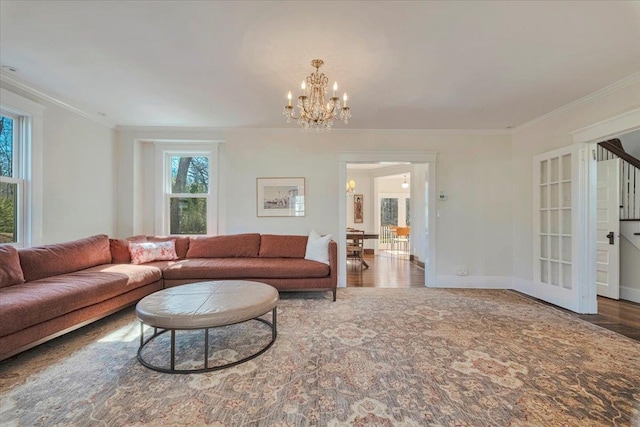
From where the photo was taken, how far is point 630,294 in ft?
12.3

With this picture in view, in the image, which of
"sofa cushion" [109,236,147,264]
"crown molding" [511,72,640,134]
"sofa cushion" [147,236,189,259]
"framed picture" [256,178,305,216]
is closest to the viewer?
"crown molding" [511,72,640,134]

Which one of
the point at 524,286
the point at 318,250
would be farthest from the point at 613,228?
the point at 318,250

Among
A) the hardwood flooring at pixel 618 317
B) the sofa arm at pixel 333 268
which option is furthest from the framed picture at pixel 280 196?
the hardwood flooring at pixel 618 317

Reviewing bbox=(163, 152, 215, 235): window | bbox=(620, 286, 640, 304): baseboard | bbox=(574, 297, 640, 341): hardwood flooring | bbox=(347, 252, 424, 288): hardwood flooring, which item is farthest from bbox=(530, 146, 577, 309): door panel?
bbox=(163, 152, 215, 235): window

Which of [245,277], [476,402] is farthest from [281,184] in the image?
[476,402]

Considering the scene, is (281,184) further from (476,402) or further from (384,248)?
(384,248)

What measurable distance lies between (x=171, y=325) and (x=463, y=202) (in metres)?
4.24

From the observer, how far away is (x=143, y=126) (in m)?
4.34

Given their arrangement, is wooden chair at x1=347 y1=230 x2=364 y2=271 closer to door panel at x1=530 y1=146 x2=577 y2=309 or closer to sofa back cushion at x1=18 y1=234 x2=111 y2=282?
door panel at x1=530 y1=146 x2=577 y2=309

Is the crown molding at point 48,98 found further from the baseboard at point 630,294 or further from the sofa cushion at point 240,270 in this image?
the baseboard at point 630,294

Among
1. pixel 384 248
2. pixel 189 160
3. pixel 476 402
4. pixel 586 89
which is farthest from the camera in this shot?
pixel 384 248

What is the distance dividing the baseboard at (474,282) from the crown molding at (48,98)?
18.1 feet

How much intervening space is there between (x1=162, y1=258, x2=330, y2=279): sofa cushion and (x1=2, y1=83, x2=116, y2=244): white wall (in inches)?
56.8

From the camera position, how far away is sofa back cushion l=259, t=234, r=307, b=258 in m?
4.07
